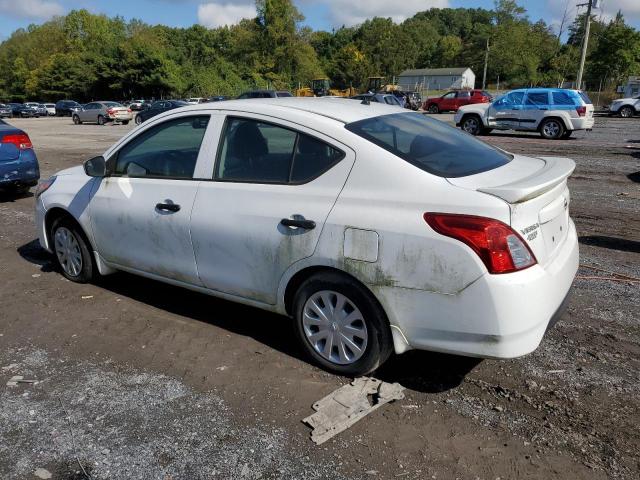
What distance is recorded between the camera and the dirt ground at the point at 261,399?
2627mm

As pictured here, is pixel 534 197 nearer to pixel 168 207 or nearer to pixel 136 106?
pixel 168 207

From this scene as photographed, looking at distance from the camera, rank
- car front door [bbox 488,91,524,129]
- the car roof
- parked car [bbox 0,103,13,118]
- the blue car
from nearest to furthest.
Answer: the car roof, the blue car, car front door [bbox 488,91,524,129], parked car [bbox 0,103,13,118]

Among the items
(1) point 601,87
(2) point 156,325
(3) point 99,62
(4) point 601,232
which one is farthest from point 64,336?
(3) point 99,62

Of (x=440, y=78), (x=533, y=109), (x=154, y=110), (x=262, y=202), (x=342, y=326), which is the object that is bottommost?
(x=154, y=110)

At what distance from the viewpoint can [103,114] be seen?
36.7m

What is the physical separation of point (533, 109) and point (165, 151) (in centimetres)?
1822

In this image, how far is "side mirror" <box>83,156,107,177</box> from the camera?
173 inches

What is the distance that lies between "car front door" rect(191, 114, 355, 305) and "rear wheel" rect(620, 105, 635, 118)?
3574cm

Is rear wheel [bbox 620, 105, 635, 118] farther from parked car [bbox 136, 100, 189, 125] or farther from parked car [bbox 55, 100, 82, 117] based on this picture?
parked car [bbox 55, 100, 82, 117]

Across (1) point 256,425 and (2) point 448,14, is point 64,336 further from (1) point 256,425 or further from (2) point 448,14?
(2) point 448,14

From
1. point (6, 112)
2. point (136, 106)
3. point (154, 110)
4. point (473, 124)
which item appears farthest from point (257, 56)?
point (473, 124)

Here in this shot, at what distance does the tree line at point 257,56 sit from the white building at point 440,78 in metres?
3.31

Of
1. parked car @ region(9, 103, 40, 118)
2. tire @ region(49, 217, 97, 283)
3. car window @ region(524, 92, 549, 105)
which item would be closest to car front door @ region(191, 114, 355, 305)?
tire @ region(49, 217, 97, 283)

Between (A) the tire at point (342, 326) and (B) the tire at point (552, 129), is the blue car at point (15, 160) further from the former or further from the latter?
(B) the tire at point (552, 129)
